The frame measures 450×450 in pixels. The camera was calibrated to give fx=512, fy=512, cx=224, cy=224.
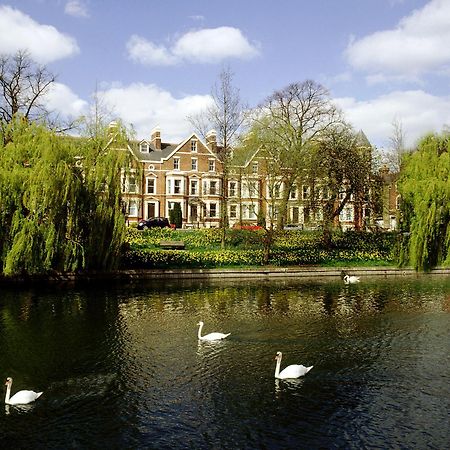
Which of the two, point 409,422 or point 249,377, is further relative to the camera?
point 249,377

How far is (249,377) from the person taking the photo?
14.5 metres

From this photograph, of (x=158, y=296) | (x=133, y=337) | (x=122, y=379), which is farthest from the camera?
(x=158, y=296)

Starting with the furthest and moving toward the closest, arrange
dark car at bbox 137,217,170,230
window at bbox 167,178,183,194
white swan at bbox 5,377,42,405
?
window at bbox 167,178,183,194 → dark car at bbox 137,217,170,230 → white swan at bbox 5,377,42,405

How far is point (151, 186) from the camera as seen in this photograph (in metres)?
63.8

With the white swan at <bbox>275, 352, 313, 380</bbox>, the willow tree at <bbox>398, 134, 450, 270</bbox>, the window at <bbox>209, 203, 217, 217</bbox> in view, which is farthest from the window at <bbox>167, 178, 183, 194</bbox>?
the white swan at <bbox>275, 352, 313, 380</bbox>

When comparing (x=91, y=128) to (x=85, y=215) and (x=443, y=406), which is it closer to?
(x=85, y=215)

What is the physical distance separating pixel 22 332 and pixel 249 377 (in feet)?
31.2

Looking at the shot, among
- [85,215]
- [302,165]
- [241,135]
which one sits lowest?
[85,215]

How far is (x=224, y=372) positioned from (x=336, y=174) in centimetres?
3024

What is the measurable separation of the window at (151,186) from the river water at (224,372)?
1470 inches

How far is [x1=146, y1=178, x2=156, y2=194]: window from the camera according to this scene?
63562 mm

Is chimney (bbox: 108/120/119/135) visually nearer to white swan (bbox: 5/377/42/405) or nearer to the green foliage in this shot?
the green foliage

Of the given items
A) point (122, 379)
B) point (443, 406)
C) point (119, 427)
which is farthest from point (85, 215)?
point (443, 406)

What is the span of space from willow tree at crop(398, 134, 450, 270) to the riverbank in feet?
15.5
